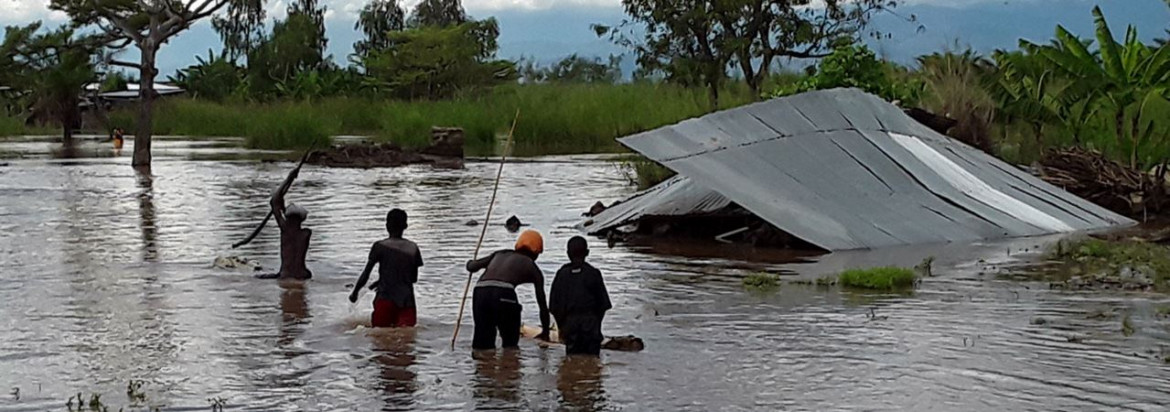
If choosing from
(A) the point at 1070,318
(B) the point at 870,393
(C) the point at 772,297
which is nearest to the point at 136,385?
(B) the point at 870,393

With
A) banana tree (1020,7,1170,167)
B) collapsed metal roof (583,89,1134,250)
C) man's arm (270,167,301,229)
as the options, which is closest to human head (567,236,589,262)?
man's arm (270,167,301,229)

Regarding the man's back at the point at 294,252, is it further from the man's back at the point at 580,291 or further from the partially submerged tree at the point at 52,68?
the partially submerged tree at the point at 52,68

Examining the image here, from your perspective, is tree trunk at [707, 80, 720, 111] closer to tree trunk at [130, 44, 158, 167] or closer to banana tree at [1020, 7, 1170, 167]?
tree trunk at [130, 44, 158, 167]

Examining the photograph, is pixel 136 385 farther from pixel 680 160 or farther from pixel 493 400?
pixel 680 160

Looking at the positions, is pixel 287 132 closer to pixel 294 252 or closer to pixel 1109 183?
pixel 1109 183

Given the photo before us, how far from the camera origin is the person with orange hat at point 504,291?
28.1 ft

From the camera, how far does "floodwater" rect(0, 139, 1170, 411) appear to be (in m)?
7.89

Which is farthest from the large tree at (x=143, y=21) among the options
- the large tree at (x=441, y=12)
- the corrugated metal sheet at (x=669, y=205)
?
the large tree at (x=441, y=12)

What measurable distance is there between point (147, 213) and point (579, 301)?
12922 mm

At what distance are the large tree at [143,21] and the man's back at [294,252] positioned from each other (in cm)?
1849

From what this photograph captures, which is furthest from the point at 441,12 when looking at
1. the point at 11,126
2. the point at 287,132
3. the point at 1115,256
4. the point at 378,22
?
the point at 1115,256

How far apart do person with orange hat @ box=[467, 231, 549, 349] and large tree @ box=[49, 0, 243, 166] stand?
74.4 feet

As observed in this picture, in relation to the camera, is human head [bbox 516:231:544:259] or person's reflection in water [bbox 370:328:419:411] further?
human head [bbox 516:231:544:259]

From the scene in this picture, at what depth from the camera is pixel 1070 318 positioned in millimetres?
10602
